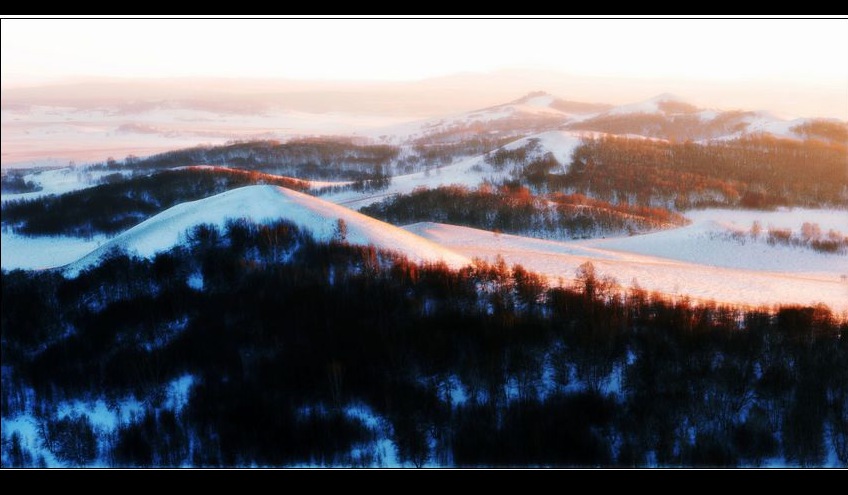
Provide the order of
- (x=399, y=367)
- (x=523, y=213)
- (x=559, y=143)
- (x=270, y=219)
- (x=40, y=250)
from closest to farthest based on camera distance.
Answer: (x=399, y=367)
(x=270, y=219)
(x=40, y=250)
(x=523, y=213)
(x=559, y=143)

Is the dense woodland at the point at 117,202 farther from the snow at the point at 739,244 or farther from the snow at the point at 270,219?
the snow at the point at 739,244

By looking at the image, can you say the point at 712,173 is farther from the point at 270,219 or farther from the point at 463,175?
the point at 270,219

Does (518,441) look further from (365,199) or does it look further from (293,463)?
(365,199)

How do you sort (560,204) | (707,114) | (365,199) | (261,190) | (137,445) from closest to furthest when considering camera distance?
(137,445) → (261,190) → (560,204) → (365,199) → (707,114)

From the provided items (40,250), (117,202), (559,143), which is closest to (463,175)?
(559,143)

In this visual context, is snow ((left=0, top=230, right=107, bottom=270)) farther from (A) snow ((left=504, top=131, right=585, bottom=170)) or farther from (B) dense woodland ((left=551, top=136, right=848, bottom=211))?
(A) snow ((left=504, top=131, right=585, bottom=170))

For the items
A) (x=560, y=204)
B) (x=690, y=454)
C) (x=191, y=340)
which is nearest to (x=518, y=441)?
(x=690, y=454)

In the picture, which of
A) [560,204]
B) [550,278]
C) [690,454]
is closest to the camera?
[690,454]

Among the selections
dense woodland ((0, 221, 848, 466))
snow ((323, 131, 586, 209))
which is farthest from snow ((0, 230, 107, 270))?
snow ((323, 131, 586, 209))
